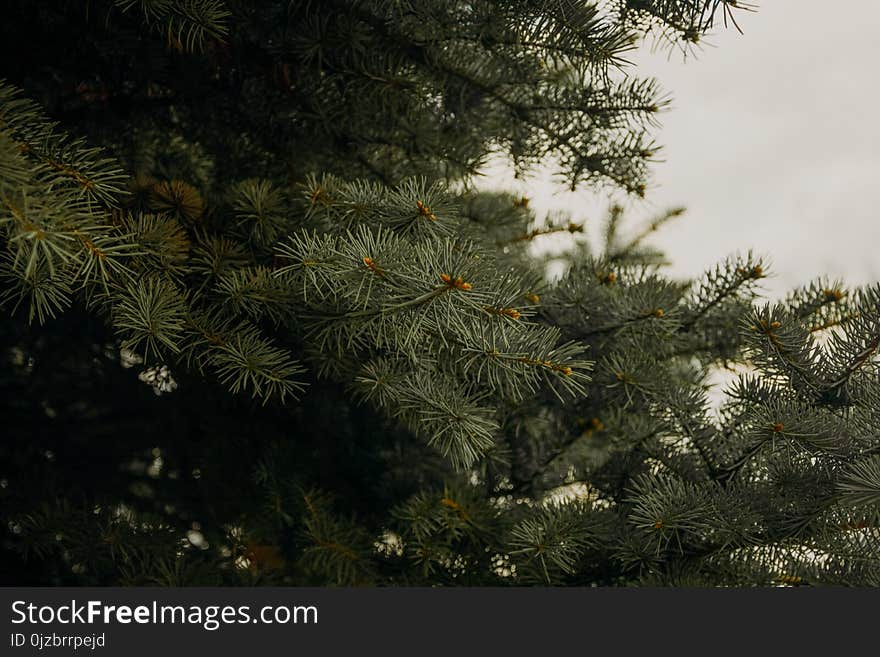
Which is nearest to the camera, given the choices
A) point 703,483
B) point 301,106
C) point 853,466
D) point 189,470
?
point 853,466

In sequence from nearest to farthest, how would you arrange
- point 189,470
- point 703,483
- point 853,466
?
point 853,466 < point 703,483 < point 189,470

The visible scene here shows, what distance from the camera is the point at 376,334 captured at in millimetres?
535

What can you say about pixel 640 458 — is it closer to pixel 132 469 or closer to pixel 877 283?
pixel 877 283

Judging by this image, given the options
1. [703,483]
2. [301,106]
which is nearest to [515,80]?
[301,106]

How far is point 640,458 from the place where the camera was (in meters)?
0.73

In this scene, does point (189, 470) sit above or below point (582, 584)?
above

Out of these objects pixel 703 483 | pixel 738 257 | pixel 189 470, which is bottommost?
pixel 703 483

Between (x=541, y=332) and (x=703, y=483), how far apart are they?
0.22 metres

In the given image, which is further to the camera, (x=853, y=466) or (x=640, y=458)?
(x=640, y=458)

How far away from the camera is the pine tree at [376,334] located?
1.63 ft

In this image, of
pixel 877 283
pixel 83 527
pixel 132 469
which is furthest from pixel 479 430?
pixel 132 469

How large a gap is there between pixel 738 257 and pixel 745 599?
1.18 feet

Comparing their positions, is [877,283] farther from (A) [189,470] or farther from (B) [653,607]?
(A) [189,470]

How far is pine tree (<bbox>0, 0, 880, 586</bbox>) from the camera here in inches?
19.6
